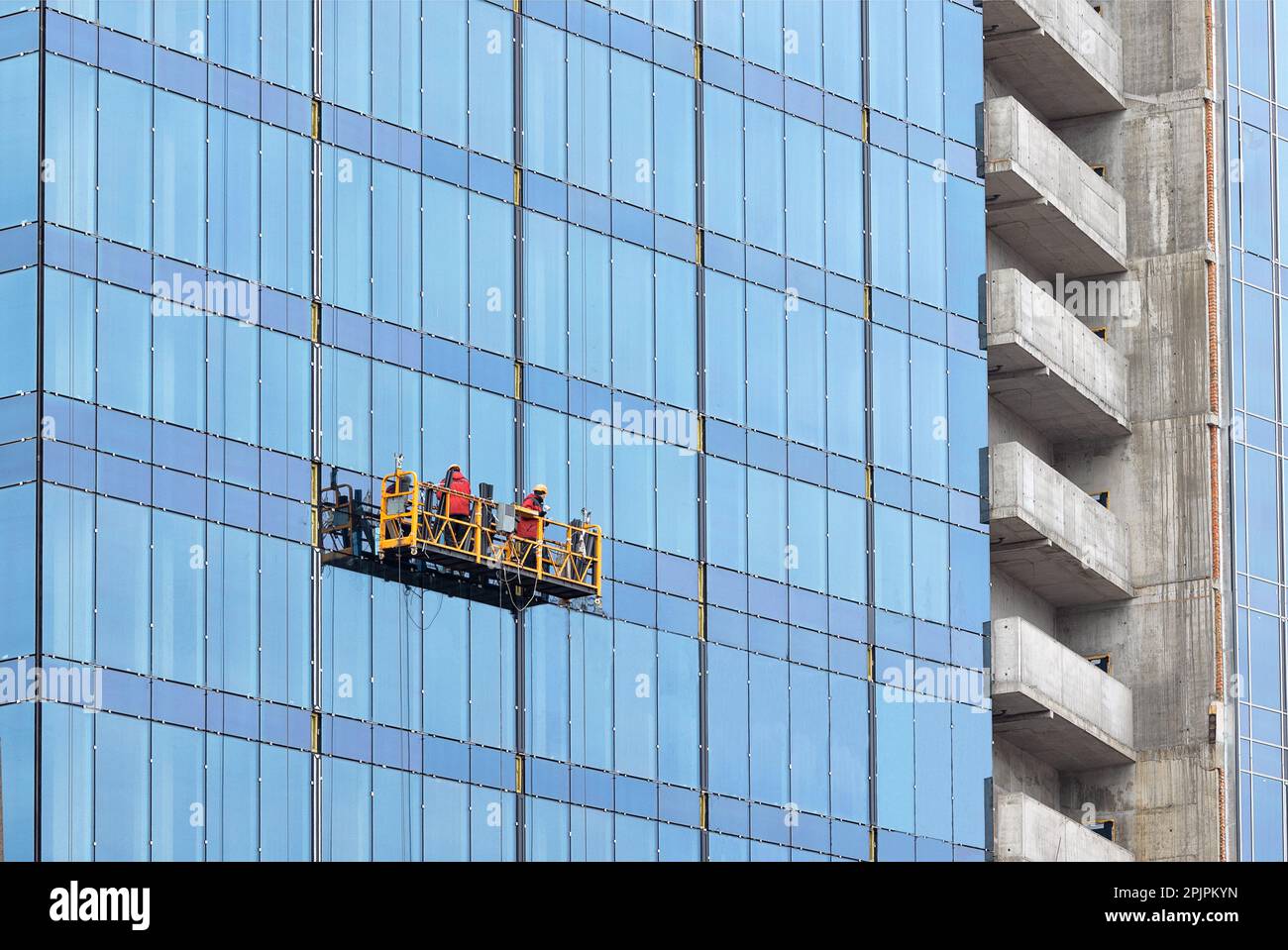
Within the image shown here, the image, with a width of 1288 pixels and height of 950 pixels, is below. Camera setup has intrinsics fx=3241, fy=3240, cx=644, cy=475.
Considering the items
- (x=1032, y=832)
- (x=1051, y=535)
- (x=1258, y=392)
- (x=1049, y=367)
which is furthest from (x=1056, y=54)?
(x=1032, y=832)

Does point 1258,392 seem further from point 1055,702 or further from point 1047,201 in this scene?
point 1055,702

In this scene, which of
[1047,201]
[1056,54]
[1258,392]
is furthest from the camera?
[1258,392]

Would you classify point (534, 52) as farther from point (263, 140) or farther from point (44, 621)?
point (44, 621)

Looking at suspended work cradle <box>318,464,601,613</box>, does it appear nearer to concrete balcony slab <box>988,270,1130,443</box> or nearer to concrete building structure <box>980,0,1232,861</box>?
concrete building structure <box>980,0,1232,861</box>

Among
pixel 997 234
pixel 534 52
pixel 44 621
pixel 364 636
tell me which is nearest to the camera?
pixel 44 621

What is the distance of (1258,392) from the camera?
8381 centimetres

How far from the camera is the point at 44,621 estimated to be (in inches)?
2233

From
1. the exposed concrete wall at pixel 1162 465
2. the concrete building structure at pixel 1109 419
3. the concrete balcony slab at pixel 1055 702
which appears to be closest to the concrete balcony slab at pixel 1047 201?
the concrete building structure at pixel 1109 419

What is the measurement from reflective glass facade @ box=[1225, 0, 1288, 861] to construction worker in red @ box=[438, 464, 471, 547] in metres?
25.9

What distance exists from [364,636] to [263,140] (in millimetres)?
9770

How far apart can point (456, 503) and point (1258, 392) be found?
28277 millimetres

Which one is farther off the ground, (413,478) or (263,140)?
(263,140)

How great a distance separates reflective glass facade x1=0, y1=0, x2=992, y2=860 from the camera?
58625mm
